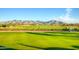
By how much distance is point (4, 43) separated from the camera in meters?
1.58

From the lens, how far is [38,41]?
159 centimetres

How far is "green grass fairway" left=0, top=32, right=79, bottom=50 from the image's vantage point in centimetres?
158

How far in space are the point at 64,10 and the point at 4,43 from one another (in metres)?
0.74

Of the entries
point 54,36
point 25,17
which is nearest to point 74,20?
point 54,36

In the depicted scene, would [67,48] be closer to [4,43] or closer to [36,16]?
[36,16]

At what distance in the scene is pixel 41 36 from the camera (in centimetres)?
160

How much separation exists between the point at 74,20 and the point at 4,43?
0.80 meters

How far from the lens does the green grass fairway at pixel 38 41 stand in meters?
1.58
